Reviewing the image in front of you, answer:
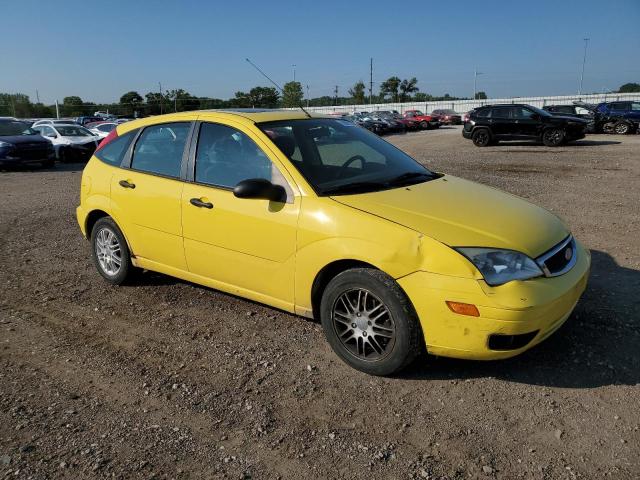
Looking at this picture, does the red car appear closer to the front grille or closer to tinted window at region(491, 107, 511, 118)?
tinted window at region(491, 107, 511, 118)

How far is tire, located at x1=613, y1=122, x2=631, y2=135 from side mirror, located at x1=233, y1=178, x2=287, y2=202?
27.5m

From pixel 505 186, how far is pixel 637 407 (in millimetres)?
7955

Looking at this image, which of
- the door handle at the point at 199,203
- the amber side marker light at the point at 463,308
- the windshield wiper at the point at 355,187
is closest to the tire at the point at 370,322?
the amber side marker light at the point at 463,308

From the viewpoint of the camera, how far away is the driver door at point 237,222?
12.1 feet

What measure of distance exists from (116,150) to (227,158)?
1.56 metres

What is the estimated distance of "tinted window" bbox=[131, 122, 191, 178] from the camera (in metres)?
4.40

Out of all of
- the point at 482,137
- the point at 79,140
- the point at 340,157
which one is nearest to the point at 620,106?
the point at 482,137

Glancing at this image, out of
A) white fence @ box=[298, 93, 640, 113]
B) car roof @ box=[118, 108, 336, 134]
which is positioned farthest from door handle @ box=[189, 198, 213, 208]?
white fence @ box=[298, 93, 640, 113]

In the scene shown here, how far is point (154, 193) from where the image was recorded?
4.43 m

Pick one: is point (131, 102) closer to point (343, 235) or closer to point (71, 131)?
point (71, 131)

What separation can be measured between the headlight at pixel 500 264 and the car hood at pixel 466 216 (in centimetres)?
4

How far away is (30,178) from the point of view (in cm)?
1447

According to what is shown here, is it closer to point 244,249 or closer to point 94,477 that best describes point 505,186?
point 244,249

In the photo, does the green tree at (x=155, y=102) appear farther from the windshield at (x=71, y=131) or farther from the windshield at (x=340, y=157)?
the windshield at (x=340, y=157)
